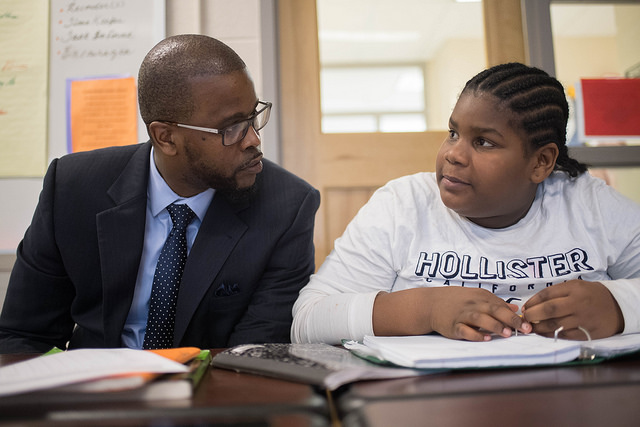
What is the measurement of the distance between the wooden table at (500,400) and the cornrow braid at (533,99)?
0.61 metres

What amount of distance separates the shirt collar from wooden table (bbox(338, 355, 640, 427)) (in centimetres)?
86

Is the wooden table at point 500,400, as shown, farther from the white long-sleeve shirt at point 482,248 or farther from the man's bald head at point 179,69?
the man's bald head at point 179,69

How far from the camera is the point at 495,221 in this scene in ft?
3.33

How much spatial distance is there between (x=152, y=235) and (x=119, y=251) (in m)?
0.09

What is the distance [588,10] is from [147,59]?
188cm

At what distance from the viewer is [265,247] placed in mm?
1183

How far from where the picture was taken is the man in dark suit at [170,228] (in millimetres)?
1123

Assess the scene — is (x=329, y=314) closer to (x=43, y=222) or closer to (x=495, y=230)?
(x=495, y=230)

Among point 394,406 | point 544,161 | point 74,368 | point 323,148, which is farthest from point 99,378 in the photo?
point 323,148

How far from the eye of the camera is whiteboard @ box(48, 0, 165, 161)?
1.88 metres

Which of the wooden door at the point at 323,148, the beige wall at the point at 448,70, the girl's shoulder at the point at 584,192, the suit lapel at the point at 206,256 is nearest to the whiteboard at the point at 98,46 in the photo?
the wooden door at the point at 323,148

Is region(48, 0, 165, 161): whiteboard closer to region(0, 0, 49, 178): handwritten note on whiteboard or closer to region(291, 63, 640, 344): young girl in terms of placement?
region(0, 0, 49, 178): handwritten note on whiteboard

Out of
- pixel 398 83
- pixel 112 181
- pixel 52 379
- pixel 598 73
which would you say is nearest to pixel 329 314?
pixel 52 379

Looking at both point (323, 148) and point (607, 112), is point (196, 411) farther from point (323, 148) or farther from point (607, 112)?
point (607, 112)
